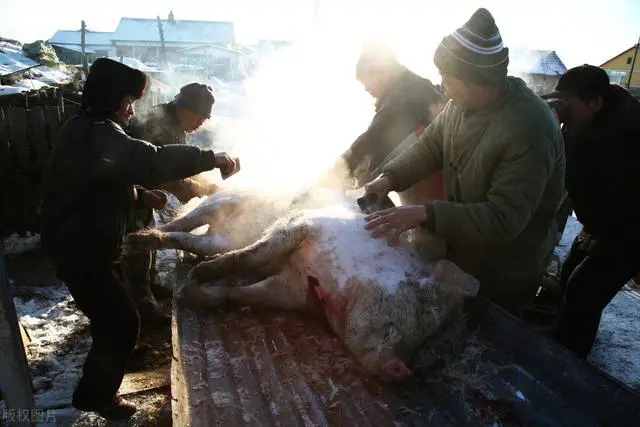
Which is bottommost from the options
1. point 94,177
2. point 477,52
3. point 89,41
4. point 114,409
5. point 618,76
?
point 114,409

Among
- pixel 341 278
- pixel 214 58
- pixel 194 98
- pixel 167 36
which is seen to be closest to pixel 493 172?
pixel 341 278

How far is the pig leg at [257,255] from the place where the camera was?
3.01 meters

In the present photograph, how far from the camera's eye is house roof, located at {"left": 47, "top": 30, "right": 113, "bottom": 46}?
49375 millimetres

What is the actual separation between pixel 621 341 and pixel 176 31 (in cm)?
5601

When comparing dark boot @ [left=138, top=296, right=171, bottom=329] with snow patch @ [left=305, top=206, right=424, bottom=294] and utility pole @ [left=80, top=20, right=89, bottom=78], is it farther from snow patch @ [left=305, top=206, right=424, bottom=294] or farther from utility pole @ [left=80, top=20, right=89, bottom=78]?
utility pole @ [left=80, top=20, right=89, bottom=78]

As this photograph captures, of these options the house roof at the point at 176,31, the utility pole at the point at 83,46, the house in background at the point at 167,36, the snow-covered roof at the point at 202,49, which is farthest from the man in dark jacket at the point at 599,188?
the house roof at the point at 176,31

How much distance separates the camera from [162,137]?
4371 millimetres

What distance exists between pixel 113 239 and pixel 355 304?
1.67 metres

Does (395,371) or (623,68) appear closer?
(395,371)

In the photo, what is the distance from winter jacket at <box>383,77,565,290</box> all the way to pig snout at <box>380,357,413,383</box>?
0.72 m

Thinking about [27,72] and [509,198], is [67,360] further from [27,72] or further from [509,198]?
[27,72]

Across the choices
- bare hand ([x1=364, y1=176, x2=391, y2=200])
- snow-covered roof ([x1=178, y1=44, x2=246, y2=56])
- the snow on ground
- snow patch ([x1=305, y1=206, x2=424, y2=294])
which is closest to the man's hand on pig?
snow patch ([x1=305, y1=206, x2=424, y2=294])

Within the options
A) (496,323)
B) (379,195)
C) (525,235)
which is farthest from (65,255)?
(525,235)

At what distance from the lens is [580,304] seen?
10.7ft
